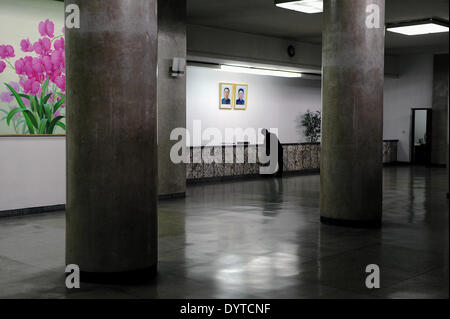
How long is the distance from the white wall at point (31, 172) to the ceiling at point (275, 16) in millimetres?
5034

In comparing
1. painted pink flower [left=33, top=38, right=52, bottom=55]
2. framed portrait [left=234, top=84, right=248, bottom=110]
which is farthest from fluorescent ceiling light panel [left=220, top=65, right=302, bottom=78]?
painted pink flower [left=33, top=38, right=52, bottom=55]

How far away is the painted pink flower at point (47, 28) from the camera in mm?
10758

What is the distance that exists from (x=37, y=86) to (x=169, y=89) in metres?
3.03

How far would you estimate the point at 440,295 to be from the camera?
5.38m

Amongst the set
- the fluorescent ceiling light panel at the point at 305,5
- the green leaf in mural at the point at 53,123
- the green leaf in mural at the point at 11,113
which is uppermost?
the fluorescent ceiling light panel at the point at 305,5

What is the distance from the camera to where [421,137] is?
24.9 m

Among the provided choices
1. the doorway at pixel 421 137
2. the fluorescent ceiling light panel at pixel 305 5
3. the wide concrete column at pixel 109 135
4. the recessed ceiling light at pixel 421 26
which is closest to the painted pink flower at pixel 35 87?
the wide concrete column at pixel 109 135

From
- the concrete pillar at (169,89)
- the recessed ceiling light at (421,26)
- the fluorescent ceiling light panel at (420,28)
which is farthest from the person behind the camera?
the fluorescent ceiling light panel at (420,28)

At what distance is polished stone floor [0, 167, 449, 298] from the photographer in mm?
5508

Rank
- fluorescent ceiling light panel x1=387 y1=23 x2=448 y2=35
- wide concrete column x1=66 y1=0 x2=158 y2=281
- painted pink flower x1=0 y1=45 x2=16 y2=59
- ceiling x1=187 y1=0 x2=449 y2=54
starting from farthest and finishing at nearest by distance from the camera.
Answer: fluorescent ceiling light panel x1=387 y1=23 x2=448 y2=35 → ceiling x1=187 y1=0 x2=449 y2=54 → painted pink flower x1=0 y1=45 x2=16 y2=59 → wide concrete column x1=66 y1=0 x2=158 y2=281

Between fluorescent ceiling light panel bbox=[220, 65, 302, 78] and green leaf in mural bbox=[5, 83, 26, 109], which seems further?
fluorescent ceiling light panel bbox=[220, 65, 302, 78]

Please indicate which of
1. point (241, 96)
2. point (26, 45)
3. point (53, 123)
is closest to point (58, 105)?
point (53, 123)

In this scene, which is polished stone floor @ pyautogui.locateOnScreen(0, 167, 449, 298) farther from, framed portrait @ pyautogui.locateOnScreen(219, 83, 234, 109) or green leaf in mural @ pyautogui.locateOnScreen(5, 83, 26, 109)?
framed portrait @ pyautogui.locateOnScreen(219, 83, 234, 109)

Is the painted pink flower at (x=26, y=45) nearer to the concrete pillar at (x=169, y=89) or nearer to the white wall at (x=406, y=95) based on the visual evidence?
the concrete pillar at (x=169, y=89)
